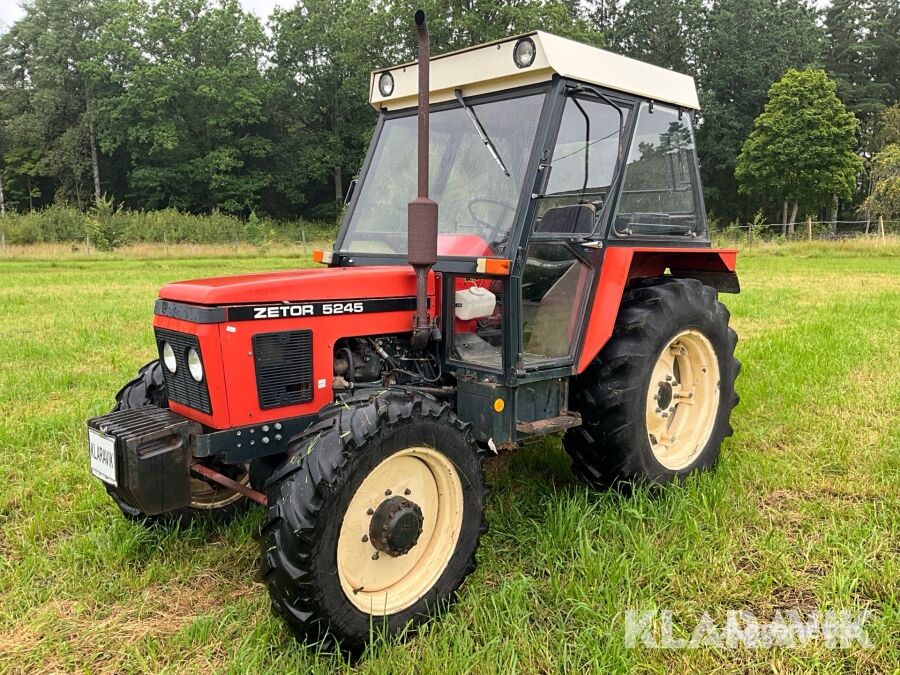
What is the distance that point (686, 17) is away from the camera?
149 feet

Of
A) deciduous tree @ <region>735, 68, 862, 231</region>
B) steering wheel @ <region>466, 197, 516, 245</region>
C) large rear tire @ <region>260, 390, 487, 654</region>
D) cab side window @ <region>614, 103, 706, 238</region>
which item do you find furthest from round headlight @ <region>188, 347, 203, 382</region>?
deciduous tree @ <region>735, 68, 862, 231</region>

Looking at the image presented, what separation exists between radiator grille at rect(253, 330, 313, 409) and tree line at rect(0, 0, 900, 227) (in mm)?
36283

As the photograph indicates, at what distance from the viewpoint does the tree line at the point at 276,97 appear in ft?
128

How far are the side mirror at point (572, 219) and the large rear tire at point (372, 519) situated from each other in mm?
1154

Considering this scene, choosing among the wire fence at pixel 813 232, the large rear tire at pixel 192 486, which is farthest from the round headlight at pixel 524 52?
the wire fence at pixel 813 232

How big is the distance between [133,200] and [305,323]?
4421 cm

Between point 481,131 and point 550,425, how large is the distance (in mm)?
1481

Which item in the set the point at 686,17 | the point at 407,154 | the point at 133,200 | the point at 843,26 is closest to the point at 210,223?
the point at 133,200

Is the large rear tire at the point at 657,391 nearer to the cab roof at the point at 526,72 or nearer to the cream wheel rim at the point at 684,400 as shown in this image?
the cream wheel rim at the point at 684,400

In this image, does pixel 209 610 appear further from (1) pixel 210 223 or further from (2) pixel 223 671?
(1) pixel 210 223

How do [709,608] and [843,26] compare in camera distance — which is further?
[843,26]

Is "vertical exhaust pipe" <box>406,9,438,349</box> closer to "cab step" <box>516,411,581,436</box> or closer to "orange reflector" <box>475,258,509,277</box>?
"orange reflector" <box>475,258,509,277</box>

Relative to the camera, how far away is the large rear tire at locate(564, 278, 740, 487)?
140 inches

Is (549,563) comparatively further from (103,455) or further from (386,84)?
(386,84)
